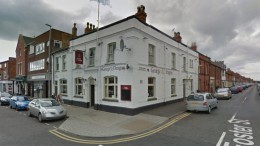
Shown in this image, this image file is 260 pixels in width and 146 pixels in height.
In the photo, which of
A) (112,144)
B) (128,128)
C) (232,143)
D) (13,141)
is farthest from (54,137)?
(232,143)

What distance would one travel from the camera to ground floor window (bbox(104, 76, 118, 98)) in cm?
1282

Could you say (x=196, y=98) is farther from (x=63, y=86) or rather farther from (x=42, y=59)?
(x=42, y=59)

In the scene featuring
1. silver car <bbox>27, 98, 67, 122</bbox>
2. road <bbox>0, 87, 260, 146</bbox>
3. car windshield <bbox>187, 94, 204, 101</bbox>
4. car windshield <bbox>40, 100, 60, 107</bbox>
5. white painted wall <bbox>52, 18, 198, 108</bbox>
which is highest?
white painted wall <bbox>52, 18, 198, 108</bbox>

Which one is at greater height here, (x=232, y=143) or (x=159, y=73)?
(x=159, y=73)

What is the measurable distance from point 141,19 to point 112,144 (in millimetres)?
10431

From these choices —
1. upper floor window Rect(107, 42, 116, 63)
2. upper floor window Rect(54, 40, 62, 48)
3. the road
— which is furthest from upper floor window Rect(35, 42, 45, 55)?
the road

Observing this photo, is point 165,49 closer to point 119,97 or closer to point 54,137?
point 119,97

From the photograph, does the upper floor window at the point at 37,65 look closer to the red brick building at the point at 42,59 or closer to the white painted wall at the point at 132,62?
the red brick building at the point at 42,59

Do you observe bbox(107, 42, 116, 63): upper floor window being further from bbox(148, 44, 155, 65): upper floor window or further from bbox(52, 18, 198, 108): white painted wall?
bbox(148, 44, 155, 65): upper floor window

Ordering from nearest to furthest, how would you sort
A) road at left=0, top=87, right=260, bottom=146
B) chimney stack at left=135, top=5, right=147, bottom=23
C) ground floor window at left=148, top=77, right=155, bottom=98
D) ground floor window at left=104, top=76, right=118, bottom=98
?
road at left=0, top=87, right=260, bottom=146, ground floor window at left=104, top=76, right=118, bottom=98, chimney stack at left=135, top=5, right=147, bottom=23, ground floor window at left=148, top=77, right=155, bottom=98

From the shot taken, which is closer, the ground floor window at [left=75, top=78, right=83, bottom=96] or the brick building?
the ground floor window at [left=75, top=78, right=83, bottom=96]

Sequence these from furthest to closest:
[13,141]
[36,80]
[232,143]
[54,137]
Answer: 1. [36,80]
2. [54,137]
3. [13,141]
4. [232,143]

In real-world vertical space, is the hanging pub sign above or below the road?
above

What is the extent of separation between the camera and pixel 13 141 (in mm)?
6734
